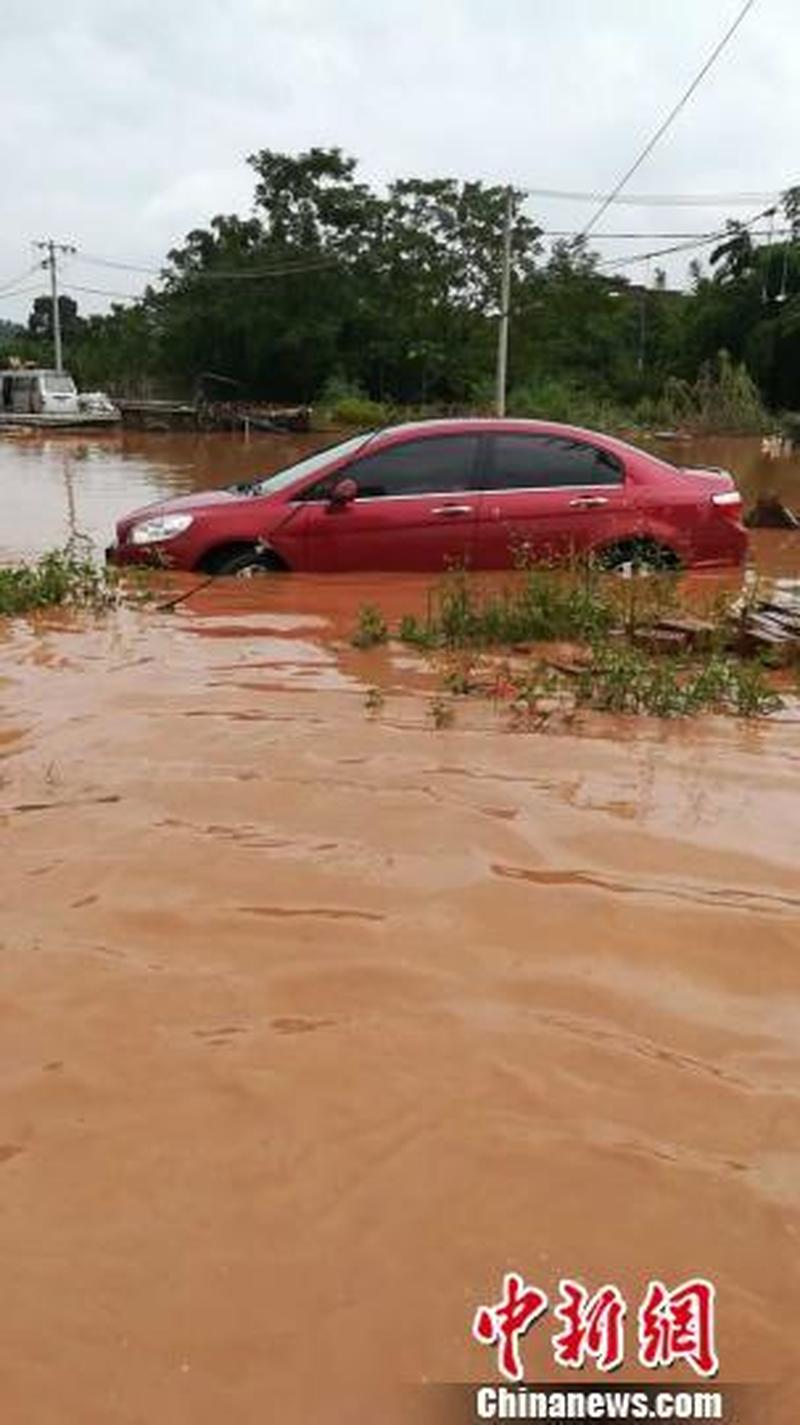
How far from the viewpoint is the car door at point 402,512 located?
28.7 ft

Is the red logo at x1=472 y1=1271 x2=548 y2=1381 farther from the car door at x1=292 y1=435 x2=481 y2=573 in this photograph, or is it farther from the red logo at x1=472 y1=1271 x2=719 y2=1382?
the car door at x1=292 y1=435 x2=481 y2=573

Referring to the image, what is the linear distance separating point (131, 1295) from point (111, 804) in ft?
7.45

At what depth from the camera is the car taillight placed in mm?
9250

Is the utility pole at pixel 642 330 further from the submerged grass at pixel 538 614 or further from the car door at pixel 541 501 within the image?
the submerged grass at pixel 538 614

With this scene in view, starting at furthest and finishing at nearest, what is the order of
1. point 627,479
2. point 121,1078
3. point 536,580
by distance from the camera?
point 627,479 → point 536,580 → point 121,1078

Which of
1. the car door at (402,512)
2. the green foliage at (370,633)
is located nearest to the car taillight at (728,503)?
the car door at (402,512)

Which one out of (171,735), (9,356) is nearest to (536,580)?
(171,735)

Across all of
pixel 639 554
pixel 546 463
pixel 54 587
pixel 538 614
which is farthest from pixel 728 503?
pixel 54 587

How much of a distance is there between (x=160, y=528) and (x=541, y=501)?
2.68 m

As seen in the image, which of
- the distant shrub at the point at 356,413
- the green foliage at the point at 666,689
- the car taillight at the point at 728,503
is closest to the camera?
the green foliage at the point at 666,689

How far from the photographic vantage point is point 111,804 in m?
4.18

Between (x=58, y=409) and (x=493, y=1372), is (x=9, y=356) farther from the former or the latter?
(x=493, y=1372)

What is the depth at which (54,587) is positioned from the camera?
8.29 m

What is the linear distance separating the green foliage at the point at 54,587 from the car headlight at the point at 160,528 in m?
0.45
